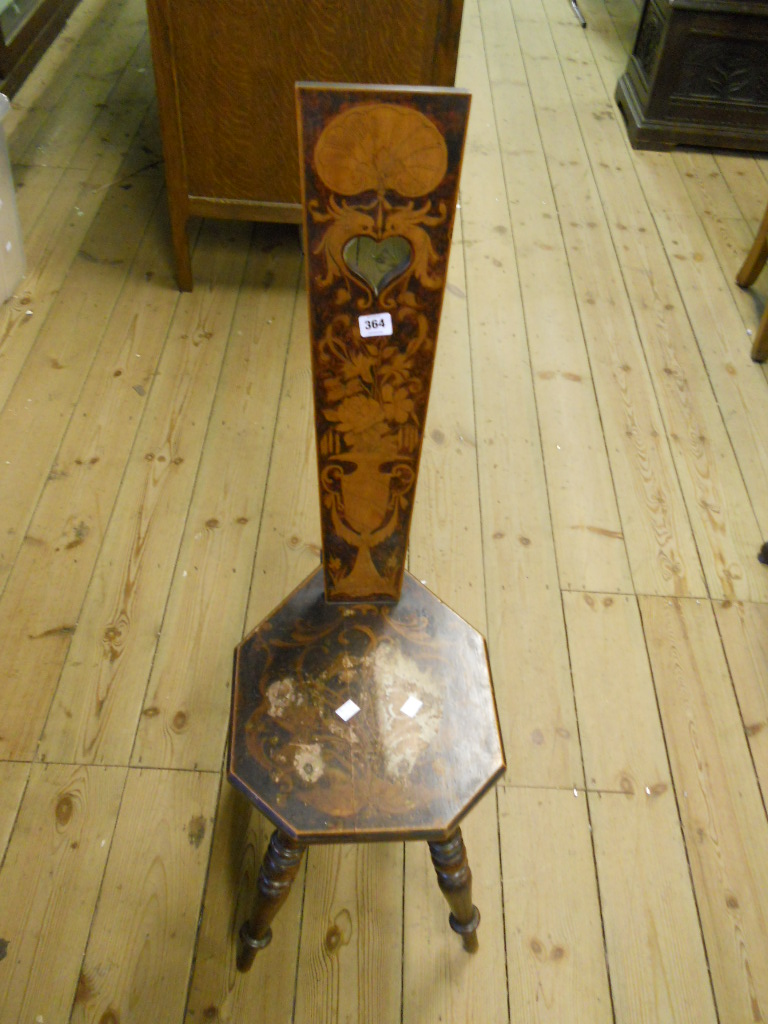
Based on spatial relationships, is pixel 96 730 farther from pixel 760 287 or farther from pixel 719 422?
pixel 760 287

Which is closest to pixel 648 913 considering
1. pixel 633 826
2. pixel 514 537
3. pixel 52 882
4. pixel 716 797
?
pixel 633 826

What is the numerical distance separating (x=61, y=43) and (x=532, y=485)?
2.63 m

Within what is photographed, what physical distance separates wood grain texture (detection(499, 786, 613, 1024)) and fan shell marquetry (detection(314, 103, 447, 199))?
102cm

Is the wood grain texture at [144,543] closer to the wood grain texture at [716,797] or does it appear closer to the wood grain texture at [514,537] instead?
the wood grain texture at [514,537]

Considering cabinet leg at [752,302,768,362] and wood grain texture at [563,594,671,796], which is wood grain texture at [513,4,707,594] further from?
cabinet leg at [752,302,768,362]

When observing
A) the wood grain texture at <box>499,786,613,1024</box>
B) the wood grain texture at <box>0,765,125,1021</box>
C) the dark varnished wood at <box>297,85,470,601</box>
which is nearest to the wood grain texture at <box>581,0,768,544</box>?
the wood grain texture at <box>499,786,613,1024</box>

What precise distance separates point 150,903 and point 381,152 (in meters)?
1.10

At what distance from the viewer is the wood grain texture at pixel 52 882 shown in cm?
122

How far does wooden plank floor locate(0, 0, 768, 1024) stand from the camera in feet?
4.22

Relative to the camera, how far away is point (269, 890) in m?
1.13

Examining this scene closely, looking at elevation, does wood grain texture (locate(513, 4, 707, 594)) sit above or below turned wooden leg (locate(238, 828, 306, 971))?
below

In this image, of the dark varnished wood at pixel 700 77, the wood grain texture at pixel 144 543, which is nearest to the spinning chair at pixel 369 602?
the wood grain texture at pixel 144 543

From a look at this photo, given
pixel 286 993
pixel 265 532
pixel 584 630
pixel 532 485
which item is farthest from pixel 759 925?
pixel 265 532

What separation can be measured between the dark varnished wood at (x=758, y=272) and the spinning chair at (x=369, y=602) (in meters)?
1.44
